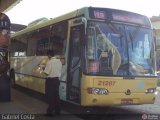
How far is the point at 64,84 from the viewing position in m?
12.9

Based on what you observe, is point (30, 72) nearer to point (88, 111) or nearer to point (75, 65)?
point (88, 111)

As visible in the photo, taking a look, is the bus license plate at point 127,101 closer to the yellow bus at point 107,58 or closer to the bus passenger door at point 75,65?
the yellow bus at point 107,58

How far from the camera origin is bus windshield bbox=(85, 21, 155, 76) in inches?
456

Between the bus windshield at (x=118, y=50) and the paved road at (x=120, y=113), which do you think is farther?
the paved road at (x=120, y=113)

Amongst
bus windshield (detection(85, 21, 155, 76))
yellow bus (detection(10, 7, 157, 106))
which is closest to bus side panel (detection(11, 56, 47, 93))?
yellow bus (detection(10, 7, 157, 106))

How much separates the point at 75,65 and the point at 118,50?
1.39 meters

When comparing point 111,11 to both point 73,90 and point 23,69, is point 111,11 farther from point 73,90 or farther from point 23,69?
point 23,69

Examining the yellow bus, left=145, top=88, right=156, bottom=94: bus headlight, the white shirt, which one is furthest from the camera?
left=145, top=88, right=156, bottom=94: bus headlight

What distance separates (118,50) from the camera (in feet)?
38.9

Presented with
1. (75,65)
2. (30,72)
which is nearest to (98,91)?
(75,65)

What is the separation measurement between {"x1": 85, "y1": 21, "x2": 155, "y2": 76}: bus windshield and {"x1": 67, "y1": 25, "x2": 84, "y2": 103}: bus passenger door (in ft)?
1.51

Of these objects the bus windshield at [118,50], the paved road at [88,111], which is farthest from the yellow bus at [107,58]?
the paved road at [88,111]

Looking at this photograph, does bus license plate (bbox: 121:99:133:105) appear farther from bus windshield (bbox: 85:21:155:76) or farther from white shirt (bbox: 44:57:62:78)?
white shirt (bbox: 44:57:62:78)

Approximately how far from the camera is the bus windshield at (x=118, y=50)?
1159cm
